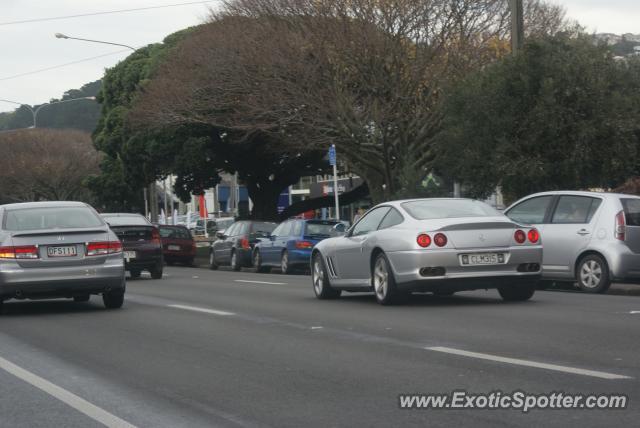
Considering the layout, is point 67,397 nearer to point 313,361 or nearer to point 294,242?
point 313,361

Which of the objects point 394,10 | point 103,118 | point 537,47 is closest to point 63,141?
point 103,118

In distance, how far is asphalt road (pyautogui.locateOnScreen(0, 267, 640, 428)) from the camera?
7.32 m

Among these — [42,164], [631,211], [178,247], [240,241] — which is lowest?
[178,247]

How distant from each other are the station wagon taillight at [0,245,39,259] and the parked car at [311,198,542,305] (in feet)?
14.7

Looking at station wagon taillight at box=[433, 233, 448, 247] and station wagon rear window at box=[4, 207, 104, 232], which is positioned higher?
station wagon rear window at box=[4, 207, 104, 232]

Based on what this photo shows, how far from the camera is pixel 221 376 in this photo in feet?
29.6

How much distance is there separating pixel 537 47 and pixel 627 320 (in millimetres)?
14720

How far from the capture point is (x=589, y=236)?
17.2 m

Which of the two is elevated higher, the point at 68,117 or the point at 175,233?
the point at 68,117

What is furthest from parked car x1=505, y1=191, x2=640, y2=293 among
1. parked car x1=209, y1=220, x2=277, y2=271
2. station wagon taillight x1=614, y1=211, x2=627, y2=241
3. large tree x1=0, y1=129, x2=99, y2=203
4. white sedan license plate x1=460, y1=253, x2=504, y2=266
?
large tree x1=0, y1=129, x2=99, y2=203

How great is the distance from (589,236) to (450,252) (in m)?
3.92

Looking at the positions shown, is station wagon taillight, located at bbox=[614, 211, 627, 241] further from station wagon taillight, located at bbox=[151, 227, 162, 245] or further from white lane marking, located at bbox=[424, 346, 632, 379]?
station wagon taillight, located at bbox=[151, 227, 162, 245]

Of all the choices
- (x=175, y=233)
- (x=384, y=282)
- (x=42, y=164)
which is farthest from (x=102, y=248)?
(x=42, y=164)

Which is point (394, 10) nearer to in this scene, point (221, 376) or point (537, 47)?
point (537, 47)
